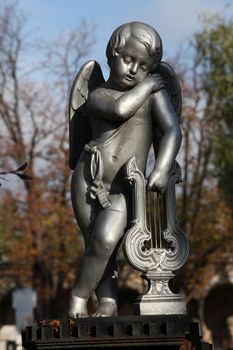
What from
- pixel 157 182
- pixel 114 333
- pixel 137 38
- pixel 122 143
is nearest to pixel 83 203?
pixel 122 143

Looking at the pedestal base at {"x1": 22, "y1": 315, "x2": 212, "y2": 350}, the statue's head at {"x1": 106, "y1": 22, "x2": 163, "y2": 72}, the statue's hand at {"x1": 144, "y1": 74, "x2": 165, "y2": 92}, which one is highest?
the statue's head at {"x1": 106, "y1": 22, "x2": 163, "y2": 72}

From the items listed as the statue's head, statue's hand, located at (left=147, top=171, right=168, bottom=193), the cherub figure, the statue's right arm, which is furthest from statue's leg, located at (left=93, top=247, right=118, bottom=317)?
the statue's head

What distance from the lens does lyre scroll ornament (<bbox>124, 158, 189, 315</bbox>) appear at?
21.5ft

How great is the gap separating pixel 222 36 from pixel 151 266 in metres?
20.5

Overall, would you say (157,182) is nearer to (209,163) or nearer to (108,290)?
(108,290)

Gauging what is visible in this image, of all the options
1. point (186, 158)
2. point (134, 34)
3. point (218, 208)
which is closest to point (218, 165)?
point (186, 158)

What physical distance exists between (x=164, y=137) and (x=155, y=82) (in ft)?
1.54

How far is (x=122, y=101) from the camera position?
6.81 metres

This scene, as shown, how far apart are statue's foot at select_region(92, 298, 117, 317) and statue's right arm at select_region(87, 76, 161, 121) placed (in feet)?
4.92

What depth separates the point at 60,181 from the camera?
27688 mm

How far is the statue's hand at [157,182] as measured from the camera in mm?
6676

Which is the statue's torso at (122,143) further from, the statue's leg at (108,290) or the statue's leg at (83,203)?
the statue's leg at (108,290)

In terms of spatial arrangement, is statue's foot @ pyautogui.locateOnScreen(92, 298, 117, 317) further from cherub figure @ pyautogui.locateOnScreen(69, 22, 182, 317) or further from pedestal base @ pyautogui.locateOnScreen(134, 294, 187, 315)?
pedestal base @ pyautogui.locateOnScreen(134, 294, 187, 315)

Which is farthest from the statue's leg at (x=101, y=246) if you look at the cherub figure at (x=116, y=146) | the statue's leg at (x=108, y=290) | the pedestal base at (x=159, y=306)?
the pedestal base at (x=159, y=306)
